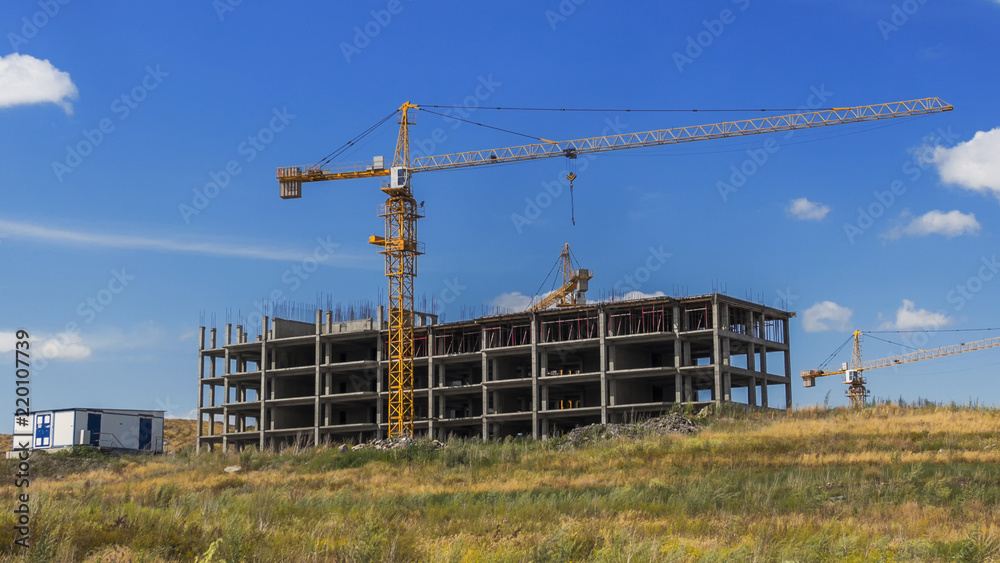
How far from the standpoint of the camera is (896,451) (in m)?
38.9

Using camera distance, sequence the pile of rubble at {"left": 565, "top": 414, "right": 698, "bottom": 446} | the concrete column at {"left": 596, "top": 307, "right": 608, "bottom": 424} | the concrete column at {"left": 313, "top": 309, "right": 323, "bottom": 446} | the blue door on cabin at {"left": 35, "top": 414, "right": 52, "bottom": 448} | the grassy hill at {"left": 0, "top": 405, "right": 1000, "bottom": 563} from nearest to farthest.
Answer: the grassy hill at {"left": 0, "top": 405, "right": 1000, "bottom": 563}
the pile of rubble at {"left": 565, "top": 414, "right": 698, "bottom": 446}
the concrete column at {"left": 596, "top": 307, "right": 608, "bottom": 424}
the blue door on cabin at {"left": 35, "top": 414, "right": 52, "bottom": 448}
the concrete column at {"left": 313, "top": 309, "right": 323, "bottom": 446}

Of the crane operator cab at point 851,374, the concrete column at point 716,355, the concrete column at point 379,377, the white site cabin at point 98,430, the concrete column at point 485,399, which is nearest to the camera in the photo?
the concrete column at point 716,355

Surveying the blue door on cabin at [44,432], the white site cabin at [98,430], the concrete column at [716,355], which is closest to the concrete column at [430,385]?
the white site cabin at [98,430]

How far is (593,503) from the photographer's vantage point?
25.6 m

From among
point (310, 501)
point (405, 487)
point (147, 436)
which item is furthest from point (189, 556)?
point (147, 436)

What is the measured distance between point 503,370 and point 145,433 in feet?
102

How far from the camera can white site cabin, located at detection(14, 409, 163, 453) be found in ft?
261

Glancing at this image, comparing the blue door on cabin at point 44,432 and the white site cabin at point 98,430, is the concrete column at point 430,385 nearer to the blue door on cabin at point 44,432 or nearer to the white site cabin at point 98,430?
the white site cabin at point 98,430

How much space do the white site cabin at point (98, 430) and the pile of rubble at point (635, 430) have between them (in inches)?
1671

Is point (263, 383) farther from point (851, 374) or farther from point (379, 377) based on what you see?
point (851, 374)

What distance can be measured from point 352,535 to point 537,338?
5991 cm

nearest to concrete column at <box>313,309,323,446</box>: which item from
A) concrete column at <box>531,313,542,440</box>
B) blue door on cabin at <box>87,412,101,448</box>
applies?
blue door on cabin at <box>87,412,101,448</box>

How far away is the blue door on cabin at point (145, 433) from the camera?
84875 mm

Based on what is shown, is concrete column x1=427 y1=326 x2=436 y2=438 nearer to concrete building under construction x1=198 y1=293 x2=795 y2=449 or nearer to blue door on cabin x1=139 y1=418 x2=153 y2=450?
concrete building under construction x1=198 y1=293 x2=795 y2=449
